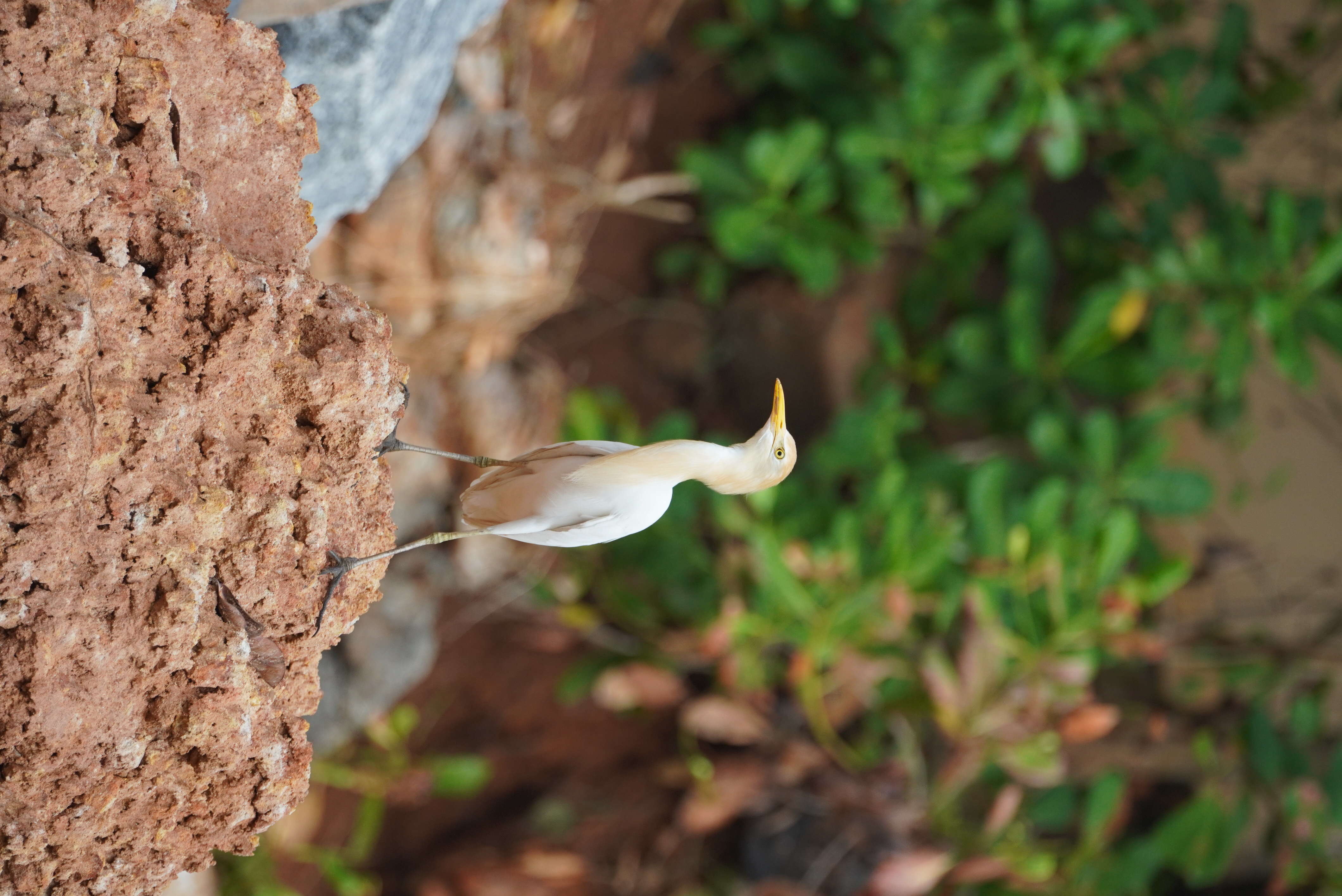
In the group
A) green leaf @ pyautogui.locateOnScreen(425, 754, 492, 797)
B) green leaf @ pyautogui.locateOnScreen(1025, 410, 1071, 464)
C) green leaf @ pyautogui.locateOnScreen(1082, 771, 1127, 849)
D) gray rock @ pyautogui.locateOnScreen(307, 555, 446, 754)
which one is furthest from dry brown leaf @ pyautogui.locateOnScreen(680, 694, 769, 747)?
green leaf @ pyautogui.locateOnScreen(1025, 410, 1071, 464)

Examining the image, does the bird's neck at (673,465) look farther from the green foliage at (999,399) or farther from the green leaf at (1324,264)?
the green leaf at (1324,264)

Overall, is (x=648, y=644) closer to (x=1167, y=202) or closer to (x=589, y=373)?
(x=589, y=373)

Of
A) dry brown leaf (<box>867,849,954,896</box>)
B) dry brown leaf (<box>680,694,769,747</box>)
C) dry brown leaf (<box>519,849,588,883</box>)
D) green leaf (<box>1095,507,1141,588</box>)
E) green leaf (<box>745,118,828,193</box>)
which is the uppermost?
green leaf (<box>745,118,828,193</box>)

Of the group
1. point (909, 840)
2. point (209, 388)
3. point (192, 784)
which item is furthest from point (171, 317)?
point (909, 840)

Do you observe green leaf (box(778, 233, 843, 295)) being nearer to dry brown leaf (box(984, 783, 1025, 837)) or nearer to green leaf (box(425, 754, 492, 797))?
dry brown leaf (box(984, 783, 1025, 837))

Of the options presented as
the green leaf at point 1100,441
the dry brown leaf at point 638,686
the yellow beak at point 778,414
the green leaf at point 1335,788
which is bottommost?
the green leaf at point 1335,788

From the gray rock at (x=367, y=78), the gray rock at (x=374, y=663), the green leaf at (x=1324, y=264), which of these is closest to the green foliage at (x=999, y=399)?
the green leaf at (x=1324, y=264)
